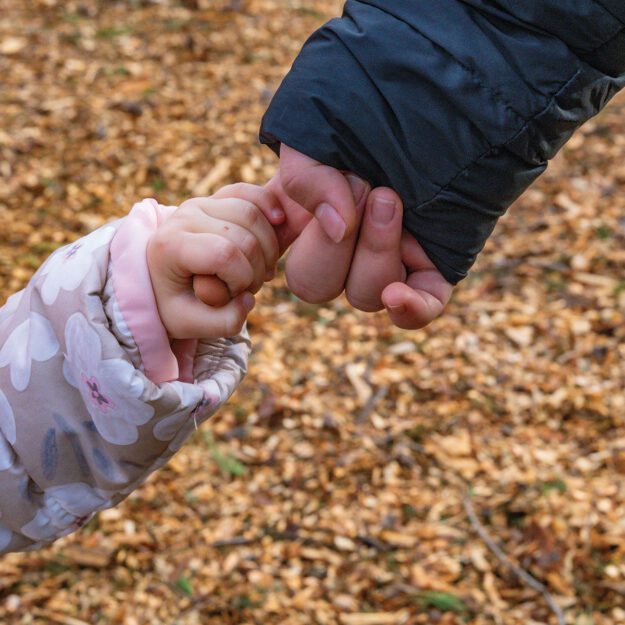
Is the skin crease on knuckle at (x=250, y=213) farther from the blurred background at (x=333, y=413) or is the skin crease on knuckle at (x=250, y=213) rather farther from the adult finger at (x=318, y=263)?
the blurred background at (x=333, y=413)

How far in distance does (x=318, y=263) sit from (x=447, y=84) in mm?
311

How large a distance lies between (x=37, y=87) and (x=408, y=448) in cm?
236

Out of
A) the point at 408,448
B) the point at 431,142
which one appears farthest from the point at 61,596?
the point at 431,142

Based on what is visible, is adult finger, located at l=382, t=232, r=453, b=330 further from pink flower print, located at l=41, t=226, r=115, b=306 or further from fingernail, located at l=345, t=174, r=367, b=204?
pink flower print, located at l=41, t=226, r=115, b=306

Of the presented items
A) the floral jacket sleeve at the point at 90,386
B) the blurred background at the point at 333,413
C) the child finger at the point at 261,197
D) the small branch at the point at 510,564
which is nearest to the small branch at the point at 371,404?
the blurred background at the point at 333,413

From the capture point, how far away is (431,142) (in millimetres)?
1148

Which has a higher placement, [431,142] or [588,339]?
[431,142]

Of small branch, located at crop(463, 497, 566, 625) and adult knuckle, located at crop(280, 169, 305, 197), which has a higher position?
adult knuckle, located at crop(280, 169, 305, 197)

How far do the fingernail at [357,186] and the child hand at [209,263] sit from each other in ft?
→ 0.44

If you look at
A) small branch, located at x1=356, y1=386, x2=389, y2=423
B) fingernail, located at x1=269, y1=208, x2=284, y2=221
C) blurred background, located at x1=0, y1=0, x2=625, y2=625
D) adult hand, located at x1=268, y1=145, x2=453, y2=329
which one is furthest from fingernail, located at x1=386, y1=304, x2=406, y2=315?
small branch, located at x1=356, y1=386, x2=389, y2=423

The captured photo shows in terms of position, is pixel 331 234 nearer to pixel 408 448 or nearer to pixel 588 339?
pixel 408 448

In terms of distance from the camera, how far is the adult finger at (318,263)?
1.25 metres

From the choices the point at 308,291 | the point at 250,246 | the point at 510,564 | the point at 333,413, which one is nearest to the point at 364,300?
the point at 308,291

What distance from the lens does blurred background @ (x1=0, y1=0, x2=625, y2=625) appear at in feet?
7.50
